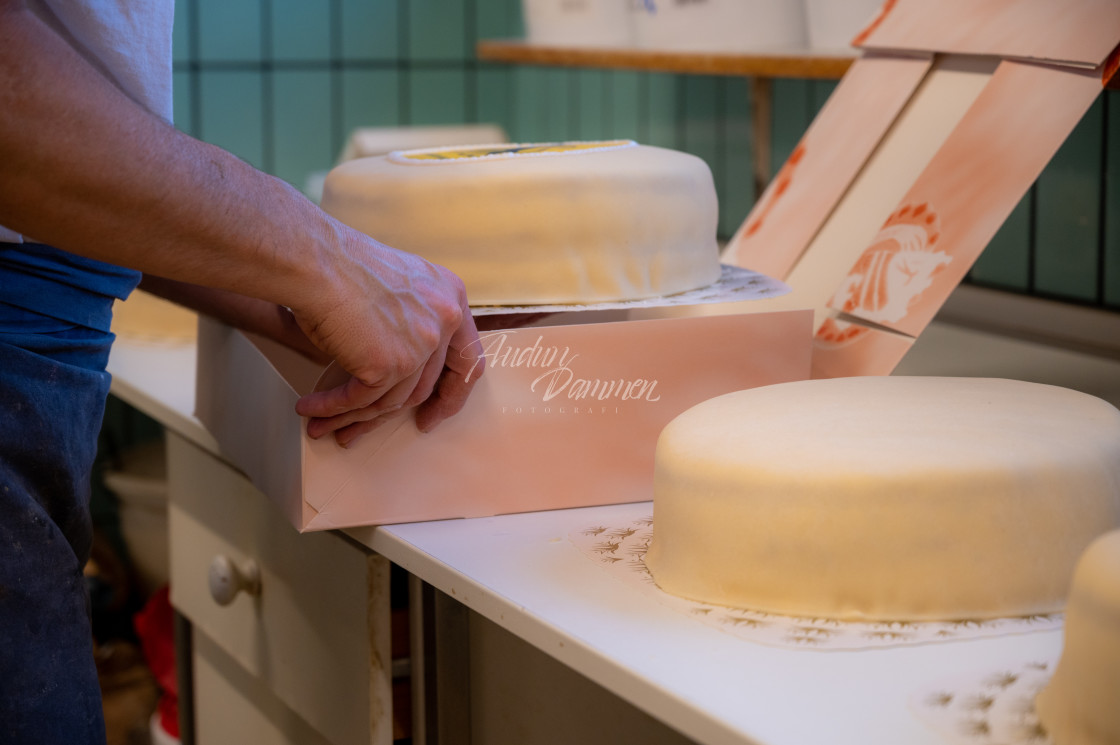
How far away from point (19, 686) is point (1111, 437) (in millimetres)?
672

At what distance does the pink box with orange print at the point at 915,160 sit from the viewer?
0.91m

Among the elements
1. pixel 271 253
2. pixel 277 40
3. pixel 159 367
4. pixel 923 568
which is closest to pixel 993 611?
pixel 923 568

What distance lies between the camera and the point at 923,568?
621 millimetres

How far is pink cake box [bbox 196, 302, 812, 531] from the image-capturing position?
2.65ft

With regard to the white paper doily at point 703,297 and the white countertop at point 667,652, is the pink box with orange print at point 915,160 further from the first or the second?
the white countertop at point 667,652

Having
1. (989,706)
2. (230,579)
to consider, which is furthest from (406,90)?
(989,706)

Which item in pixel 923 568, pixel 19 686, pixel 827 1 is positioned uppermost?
pixel 827 1

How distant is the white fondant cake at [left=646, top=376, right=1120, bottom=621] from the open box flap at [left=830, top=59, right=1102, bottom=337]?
0.27 meters

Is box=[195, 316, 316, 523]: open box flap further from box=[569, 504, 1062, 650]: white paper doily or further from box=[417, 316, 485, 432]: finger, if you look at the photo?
box=[569, 504, 1062, 650]: white paper doily

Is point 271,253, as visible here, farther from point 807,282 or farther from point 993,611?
point 807,282

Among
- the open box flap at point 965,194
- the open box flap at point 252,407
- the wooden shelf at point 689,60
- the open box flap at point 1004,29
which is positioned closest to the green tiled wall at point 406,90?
the wooden shelf at point 689,60

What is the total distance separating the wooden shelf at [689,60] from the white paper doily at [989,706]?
32.3 inches

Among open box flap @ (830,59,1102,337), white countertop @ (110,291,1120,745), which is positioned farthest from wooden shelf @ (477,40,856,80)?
white countertop @ (110,291,1120,745)

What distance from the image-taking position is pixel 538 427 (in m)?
0.84
